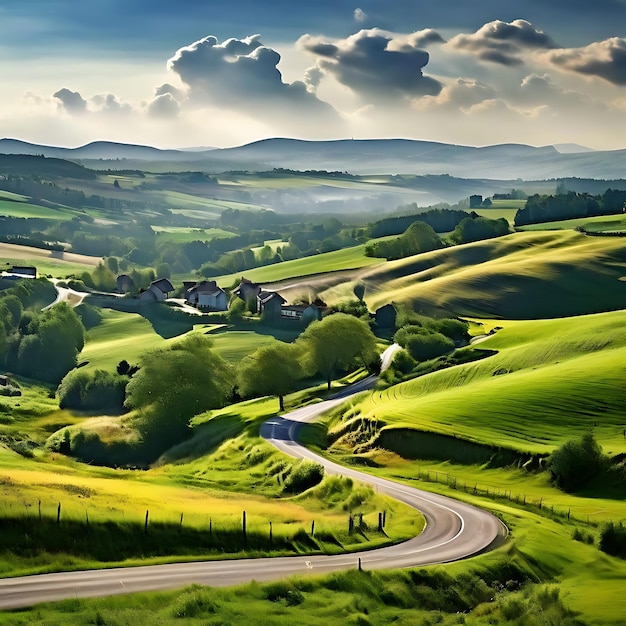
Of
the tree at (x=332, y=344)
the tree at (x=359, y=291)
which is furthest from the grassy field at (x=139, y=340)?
the tree at (x=359, y=291)

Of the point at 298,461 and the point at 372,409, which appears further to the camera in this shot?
the point at 372,409

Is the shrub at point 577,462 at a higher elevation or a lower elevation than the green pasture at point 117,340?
higher

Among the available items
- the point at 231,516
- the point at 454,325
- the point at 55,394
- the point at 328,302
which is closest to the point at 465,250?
the point at 328,302

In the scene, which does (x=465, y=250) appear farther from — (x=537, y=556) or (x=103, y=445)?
(x=537, y=556)

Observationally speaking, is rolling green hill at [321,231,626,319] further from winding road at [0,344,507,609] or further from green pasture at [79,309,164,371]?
winding road at [0,344,507,609]

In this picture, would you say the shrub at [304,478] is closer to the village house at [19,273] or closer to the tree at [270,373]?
the tree at [270,373]
